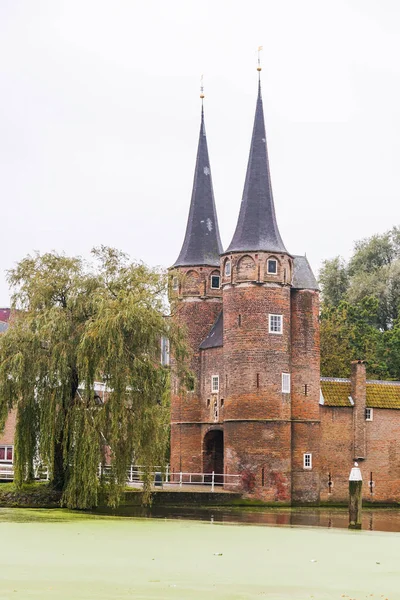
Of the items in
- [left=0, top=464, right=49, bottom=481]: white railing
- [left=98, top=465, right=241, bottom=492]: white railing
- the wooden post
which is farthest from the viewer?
[left=98, top=465, right=241, bottom=492]: white railing

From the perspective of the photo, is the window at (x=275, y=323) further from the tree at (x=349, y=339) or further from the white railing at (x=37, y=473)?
the tree at (x=349, y=339)

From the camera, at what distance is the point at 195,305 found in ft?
151

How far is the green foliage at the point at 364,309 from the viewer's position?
180ft

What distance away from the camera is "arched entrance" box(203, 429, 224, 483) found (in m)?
45.3

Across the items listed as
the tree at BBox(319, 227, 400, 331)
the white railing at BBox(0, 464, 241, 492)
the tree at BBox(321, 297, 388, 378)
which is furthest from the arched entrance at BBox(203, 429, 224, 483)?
the tree at BBox(319, 227, 400, 331)

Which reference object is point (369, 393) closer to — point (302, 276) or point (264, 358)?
point (302, 276)

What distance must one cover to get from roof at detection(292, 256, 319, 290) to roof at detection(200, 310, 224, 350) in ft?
12.5

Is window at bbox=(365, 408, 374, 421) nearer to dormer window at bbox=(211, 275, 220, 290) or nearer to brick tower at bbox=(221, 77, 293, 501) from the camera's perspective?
brick tower at bbox=(221, 77, 293, 501)

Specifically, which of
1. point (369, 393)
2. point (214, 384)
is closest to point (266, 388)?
point (214, 384)

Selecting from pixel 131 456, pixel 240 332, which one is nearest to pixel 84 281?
pixel 131 456

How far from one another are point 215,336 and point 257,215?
226 inches

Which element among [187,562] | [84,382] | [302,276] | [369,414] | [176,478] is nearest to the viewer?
[187,562]

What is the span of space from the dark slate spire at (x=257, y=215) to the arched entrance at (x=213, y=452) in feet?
27.9

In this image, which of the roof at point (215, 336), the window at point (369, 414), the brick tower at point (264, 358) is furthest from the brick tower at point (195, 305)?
the window at point (369, 414)
